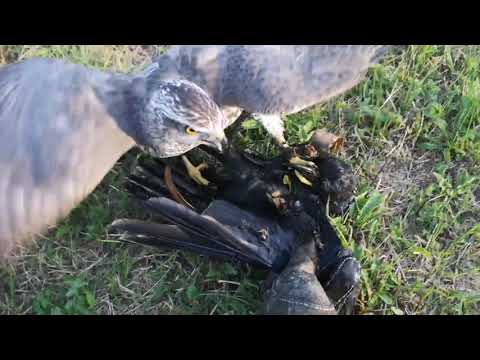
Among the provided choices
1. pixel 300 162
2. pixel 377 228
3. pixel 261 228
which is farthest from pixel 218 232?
pixel 377 228

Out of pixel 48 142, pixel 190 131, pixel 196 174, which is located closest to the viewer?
pixel 48 142

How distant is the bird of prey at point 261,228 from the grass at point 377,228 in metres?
0.23

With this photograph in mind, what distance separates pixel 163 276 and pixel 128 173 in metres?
0.82

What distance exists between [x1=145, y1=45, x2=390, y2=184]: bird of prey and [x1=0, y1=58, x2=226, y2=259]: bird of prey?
0.22 meters

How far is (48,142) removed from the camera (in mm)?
3650

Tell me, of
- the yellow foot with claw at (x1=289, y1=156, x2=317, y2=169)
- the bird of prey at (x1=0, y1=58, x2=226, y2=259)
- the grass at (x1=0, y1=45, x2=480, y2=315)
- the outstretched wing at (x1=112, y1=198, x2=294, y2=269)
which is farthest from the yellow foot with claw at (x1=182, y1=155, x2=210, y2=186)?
the yellow foot with claw at (x1=289, y1=156, x2=317, y2=169)

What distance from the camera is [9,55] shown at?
481cm

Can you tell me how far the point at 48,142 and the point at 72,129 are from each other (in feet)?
0.57

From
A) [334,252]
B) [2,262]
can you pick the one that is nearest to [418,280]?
[334,252]

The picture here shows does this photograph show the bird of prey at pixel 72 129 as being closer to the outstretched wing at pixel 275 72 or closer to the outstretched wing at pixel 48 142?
the outstretched wing at pixel 48 142

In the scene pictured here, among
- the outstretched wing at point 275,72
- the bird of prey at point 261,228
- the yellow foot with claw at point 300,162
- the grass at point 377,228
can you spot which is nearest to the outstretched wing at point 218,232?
the bird of prey at point 261,228

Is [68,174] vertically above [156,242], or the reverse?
[68,174]

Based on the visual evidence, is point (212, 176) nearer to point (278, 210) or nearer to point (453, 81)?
point (278, 210)

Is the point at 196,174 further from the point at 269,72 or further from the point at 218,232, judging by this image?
the point at 269,72
